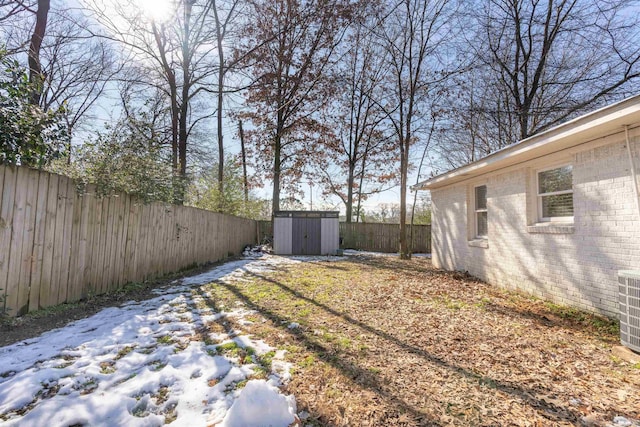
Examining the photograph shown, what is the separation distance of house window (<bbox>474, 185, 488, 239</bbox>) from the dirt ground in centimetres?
203

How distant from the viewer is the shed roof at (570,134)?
3250mm

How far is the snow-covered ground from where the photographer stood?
1798mm

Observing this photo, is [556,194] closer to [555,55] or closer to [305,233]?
[555,55]

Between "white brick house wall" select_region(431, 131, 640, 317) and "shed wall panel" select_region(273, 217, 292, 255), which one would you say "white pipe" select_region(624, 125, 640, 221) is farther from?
"shed wall panel" select_region(273, 217, 292, 255)

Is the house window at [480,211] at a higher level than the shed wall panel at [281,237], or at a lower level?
higher

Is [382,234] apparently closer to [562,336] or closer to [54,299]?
[562,336]

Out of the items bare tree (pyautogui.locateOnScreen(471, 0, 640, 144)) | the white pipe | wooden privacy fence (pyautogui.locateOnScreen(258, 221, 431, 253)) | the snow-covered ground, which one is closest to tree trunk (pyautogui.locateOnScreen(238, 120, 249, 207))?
wooden privacy fence (pyautogui.locateOnScreen(258, 221, 431, 253))

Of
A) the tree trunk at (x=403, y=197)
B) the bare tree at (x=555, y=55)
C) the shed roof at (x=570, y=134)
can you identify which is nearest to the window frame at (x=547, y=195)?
the shed roof at (x=570, y=134)

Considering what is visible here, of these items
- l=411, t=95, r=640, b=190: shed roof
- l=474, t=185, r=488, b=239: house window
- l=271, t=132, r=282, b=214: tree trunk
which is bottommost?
l=474, t=185, r=488, b=239: house window

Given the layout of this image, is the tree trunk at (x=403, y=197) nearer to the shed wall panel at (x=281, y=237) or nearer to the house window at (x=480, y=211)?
the house window at (x=480, y=211)

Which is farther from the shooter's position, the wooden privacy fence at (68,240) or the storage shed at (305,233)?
the storage shed at (305,233)

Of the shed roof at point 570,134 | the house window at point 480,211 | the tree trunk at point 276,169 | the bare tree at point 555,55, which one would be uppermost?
the bare tree at point 555,55

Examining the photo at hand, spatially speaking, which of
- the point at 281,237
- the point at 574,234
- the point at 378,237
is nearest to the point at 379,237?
the point at 378,237

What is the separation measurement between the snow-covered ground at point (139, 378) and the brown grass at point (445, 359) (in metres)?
0.31
